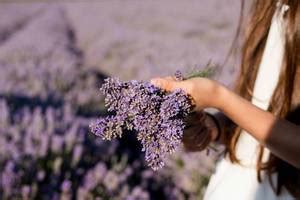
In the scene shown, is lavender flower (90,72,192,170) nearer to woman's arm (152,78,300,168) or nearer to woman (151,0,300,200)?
woman's arm (152,78,300,168)

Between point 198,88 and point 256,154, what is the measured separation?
1.76ft

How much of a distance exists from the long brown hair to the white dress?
21 millimetres

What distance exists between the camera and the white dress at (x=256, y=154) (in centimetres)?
234

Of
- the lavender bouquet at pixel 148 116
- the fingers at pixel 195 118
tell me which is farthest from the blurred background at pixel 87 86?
the lavender bouquet at pixel 148 116

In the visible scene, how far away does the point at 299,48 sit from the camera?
7.47 feet

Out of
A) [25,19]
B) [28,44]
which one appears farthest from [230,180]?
Result: [25,19]

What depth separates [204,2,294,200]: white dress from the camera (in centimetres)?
234

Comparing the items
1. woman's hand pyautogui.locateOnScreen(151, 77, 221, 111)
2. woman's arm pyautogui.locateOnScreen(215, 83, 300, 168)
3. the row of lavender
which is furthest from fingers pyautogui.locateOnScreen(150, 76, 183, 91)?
the row of lavender

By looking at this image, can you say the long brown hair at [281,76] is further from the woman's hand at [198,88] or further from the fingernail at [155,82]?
the fingernail at [155,82]

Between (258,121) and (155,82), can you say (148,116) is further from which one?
(258,121)

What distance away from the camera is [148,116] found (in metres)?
1.78

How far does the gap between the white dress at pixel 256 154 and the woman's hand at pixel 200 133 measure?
0.43 ft

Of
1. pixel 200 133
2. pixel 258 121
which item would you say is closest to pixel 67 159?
pixel 200 133

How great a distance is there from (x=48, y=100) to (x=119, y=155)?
37.3 inches
